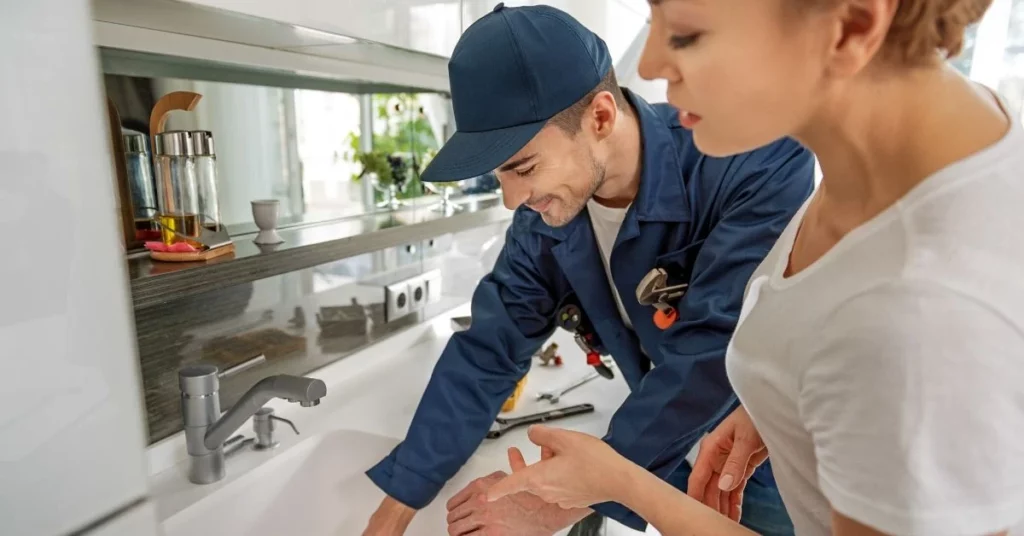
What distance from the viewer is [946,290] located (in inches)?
13.5

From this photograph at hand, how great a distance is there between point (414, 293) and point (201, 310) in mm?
541

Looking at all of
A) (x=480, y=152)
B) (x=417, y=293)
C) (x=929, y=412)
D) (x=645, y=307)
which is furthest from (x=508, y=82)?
(x=417, y=293)

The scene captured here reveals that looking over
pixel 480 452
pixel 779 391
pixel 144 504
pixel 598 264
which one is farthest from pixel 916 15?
pixel 480 452

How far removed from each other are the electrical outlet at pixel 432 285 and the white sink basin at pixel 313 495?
475 millimetres

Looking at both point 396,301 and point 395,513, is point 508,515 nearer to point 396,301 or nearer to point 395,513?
point 395,513

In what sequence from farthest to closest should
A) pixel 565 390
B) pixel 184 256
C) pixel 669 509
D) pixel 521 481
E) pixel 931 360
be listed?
pixel 565 390
pixel 184 256
pixel 521 481
pixel 669 509
pixel 931 360

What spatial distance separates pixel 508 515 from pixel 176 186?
2.14 feet

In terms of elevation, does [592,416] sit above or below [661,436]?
below

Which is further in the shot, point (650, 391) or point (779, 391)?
point (650, 391)

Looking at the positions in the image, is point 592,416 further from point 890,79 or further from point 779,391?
point 890,79

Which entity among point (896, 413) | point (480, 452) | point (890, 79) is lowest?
point (480, 452)

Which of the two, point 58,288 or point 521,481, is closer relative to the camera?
point 58,288

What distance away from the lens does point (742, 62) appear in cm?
39

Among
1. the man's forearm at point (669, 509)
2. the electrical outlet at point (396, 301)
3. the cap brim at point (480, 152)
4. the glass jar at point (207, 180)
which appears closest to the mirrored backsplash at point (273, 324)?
the electrical outlet at point (396, 301)
